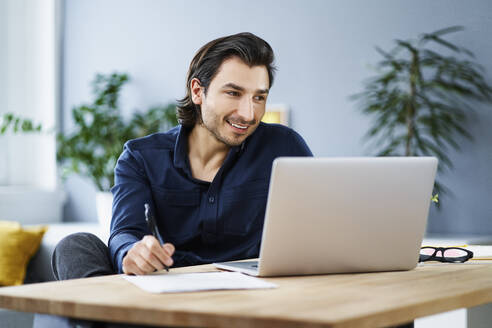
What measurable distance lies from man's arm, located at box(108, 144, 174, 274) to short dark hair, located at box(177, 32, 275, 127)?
28cm

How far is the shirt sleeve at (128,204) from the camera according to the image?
1580 mm

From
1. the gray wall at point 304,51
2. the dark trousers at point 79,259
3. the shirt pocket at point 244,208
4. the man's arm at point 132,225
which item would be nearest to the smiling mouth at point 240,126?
the shirt pocket at point 244,208

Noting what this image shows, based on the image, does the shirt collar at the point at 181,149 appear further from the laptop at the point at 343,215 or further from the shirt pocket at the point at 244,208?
the laptop at the point at 343,215

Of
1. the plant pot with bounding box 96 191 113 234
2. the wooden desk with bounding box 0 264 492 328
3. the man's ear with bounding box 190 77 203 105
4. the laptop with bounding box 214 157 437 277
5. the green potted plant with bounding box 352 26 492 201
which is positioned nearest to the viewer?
the wooden desk with bounding box 0 264 492 328

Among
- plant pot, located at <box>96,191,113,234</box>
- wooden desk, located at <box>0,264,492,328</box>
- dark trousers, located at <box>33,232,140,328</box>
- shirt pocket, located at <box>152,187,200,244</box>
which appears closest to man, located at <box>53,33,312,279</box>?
shirt pocket, located at <box>152,187,200,244</box>

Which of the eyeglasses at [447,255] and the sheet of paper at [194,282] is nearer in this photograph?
the sheet of paper at [194,282]

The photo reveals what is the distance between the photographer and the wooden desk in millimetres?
887

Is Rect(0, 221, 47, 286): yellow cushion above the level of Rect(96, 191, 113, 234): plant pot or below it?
below

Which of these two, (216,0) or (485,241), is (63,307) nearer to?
(485,241)

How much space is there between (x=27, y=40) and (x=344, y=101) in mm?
2368

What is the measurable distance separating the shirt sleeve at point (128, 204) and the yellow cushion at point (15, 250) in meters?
1.76

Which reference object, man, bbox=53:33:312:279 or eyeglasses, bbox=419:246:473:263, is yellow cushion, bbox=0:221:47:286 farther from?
eyeglasses, bbox=419:246:473:263

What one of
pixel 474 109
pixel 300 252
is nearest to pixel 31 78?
pixel 474 109

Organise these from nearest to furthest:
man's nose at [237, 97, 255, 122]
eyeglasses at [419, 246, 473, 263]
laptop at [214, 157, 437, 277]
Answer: laptop at [214, 157, 437, 277] → eyeglasses at [419, 246, 473, 263] → man's nose at [237, 97, 255, 122]
